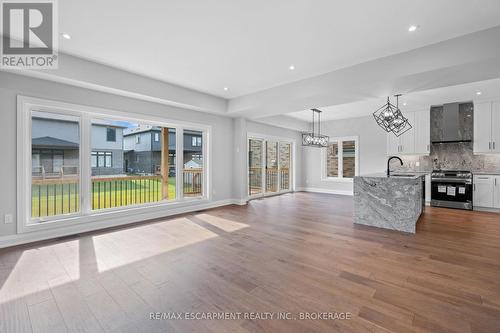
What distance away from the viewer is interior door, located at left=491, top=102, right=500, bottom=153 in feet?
18.3

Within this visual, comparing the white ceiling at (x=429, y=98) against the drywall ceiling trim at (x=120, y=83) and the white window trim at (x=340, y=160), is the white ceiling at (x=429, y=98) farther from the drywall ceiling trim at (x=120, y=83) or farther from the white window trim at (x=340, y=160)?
the drywall ceiling trim at (x=120, y=83)

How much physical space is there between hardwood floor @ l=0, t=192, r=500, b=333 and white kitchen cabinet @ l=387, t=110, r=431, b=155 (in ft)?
10.1

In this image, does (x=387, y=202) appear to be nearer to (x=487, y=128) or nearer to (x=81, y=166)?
(x=487, y=128)

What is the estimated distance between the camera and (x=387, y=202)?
4.18 meters

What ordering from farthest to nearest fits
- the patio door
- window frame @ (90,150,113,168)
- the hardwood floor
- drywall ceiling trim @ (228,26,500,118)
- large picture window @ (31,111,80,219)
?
the patio door < window frame @ (90,150,113,168) < large picture window @ (31,111,80,219) < drywall ceiling trim @ (228,26,500,118) < the hardwood floor

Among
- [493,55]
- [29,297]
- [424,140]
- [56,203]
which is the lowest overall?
[29,297]

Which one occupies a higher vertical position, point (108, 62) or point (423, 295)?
point (108, 62)

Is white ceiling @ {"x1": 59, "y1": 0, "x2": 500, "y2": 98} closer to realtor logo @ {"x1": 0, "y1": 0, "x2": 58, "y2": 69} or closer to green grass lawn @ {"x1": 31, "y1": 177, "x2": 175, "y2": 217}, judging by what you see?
realtor logo @ {"x1": 0, "y1": 0, "x2": 58, "y2": 69}

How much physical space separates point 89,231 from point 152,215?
46.5 inches

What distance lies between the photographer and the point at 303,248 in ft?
10.7

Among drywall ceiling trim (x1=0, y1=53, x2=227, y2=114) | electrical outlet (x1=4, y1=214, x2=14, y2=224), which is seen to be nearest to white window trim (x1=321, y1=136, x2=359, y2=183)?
drywall ceiling trim (x1=0, y1=53, x2=227, y2=114)

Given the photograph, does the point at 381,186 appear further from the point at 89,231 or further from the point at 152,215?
the point at 89,231

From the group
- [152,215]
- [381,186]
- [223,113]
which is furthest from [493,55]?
[152,215]

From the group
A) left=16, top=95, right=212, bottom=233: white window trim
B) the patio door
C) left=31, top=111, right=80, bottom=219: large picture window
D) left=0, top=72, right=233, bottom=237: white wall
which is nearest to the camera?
left=0, top=72, right=233, bottom=237: white wall
